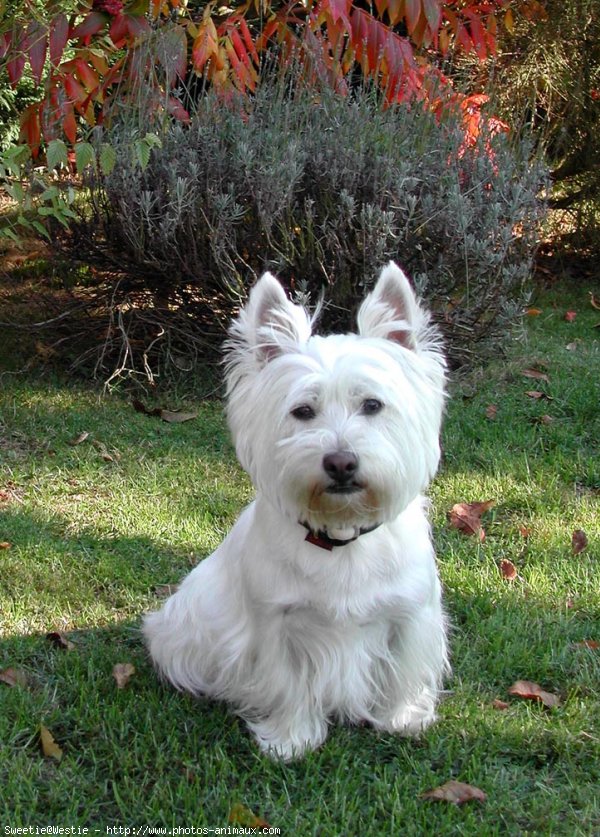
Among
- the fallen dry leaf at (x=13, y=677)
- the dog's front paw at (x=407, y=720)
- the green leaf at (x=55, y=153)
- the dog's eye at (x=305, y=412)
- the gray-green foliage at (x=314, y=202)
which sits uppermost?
the green leaf at (x=55, y=153)

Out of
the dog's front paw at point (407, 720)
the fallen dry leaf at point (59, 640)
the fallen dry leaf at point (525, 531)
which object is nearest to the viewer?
the dog's front paw at point (407, 720)

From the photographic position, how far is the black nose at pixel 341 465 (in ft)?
8.32

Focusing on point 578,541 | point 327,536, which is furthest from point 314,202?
point 327,536

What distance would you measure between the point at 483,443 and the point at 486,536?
0.97 m

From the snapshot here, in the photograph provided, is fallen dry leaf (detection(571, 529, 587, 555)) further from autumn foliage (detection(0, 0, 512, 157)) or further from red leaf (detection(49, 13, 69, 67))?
red leaf (detection(49, 13, 69, 67))

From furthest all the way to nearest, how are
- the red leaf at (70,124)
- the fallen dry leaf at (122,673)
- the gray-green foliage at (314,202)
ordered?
the gray-green foliage at (314,202)
the red leaf at (70,124)
the fallen dry leaf at (122,673)

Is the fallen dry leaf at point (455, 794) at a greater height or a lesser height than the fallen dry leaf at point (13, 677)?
greater

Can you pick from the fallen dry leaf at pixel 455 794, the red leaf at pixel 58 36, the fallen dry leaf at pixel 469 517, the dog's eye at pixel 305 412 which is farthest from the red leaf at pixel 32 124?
the fallen dry leaf at pixel 455 794

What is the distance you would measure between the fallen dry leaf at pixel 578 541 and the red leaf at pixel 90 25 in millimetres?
3399

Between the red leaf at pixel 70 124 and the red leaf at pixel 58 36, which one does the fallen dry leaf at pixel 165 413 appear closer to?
the red leaf at pixel 70 124

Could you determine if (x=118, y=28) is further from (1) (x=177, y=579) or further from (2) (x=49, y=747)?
(2) (x=49, y=747)

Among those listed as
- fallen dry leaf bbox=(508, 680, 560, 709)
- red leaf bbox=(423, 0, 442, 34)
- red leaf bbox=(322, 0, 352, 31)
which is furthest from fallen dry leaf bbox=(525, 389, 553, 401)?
fallen dry leaf bbox=(508, 680, 560, 709)

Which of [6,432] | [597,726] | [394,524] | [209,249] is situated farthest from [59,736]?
[209,249]

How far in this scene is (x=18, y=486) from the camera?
15.7 ft
